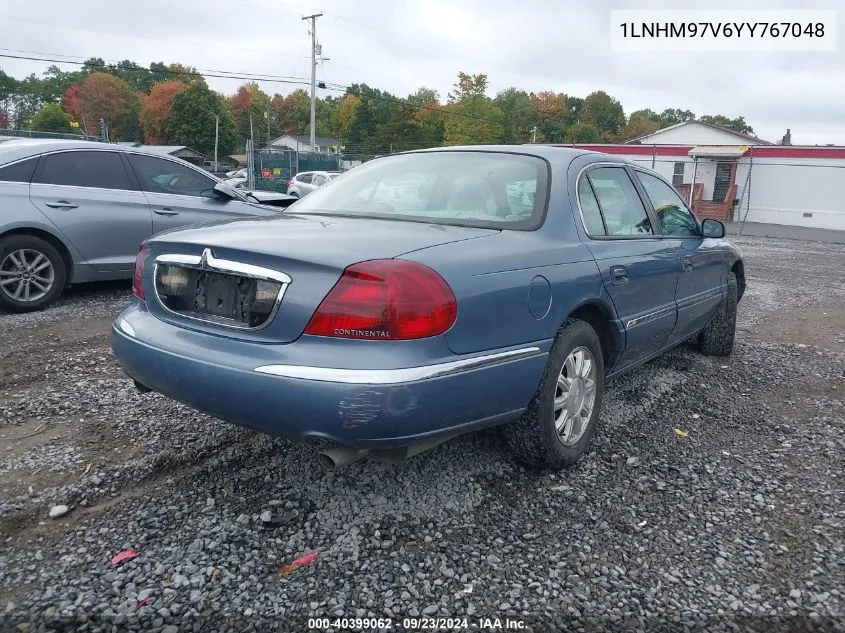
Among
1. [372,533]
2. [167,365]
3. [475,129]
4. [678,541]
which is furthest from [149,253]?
[475,129]

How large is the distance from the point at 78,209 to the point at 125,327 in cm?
385

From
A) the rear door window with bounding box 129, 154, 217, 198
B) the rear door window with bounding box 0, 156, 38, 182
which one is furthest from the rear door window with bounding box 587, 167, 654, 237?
the rear door window with bounding box 0, 156, 38, 182

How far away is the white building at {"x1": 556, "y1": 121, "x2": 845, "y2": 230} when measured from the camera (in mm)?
28188

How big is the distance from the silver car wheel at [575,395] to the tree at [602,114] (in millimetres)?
96279

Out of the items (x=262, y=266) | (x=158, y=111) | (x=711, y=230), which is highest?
(x=158, y=111)

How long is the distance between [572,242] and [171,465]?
216 cm

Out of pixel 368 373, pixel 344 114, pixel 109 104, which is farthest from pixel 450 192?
pixel 109 104

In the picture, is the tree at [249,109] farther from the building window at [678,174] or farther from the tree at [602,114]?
the building window at [678,174]

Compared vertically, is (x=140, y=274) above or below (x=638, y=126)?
below

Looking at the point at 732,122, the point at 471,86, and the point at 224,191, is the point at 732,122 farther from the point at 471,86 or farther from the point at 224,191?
the point at 224,191

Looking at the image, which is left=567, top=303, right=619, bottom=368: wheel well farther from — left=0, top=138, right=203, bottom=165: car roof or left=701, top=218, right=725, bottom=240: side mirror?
left=0, top=138, right=203, bottom=165: car roof

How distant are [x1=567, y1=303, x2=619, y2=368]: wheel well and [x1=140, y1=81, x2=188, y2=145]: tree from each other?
3773 inches

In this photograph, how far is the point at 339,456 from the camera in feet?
8.07

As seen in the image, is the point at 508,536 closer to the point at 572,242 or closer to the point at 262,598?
the point at 262,598
